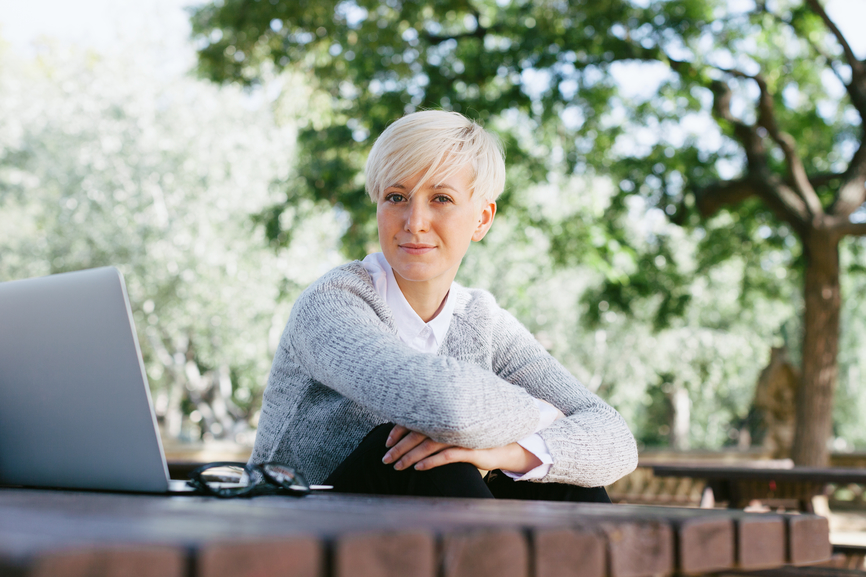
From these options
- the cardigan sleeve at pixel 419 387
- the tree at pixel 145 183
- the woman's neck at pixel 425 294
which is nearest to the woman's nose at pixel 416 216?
the woman's neck at pixel 425 294

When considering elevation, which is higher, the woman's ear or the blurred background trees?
the blurred background trees

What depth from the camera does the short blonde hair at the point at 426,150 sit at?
1.82 m

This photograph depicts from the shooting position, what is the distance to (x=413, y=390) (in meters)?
1.33

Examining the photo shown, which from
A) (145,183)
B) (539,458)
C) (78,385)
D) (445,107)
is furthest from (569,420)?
(145,183)

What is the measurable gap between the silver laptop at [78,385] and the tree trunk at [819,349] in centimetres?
745

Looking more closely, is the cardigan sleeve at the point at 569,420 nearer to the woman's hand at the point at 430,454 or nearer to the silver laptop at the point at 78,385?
the woman's hand at the point at 430,454

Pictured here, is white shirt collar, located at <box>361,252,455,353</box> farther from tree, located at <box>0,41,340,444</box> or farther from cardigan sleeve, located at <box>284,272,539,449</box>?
tree, located at <box>0,41,340,444</box>

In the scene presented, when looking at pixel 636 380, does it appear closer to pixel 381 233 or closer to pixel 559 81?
pixel 559 81

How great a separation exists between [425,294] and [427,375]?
682mm

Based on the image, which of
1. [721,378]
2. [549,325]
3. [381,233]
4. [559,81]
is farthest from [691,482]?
[721,378]

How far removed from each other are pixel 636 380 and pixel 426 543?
2267 cm

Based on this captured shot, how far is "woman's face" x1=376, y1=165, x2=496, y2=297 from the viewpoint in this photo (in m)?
1.86

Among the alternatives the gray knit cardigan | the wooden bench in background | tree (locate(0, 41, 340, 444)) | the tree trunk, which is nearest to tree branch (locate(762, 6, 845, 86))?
the tree trunk

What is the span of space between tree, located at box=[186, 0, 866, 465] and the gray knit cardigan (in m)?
5.48
